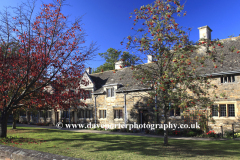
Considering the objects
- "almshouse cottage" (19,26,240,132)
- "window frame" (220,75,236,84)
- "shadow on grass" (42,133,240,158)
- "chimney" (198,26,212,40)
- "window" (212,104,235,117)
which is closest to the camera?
"shadow on grass" (42,133,240,158)

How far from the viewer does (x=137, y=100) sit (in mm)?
21625

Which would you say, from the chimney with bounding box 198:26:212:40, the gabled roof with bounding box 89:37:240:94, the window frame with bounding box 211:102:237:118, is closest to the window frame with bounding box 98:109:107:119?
the gabled roof with bounding box 89:37:240:94

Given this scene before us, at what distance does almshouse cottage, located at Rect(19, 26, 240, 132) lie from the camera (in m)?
15.7

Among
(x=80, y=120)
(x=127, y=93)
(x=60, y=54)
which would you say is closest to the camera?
(x=60, y=54)

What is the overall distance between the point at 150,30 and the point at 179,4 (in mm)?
2181

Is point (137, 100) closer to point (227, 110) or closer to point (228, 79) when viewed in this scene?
point (227, 110)

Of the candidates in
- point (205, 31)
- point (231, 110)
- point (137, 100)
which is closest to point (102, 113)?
point (137, 100)

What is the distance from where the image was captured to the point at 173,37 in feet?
34.5

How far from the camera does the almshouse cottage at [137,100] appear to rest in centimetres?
1571

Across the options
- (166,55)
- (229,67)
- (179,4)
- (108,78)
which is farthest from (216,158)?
(108,78)

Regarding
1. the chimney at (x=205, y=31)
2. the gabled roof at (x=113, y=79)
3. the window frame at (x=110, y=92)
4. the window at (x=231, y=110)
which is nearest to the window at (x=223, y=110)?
the window at (x=231, y=110)

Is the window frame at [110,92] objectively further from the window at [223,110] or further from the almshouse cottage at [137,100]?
the window at [223,110]

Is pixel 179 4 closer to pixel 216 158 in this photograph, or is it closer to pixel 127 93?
pixel 216 158

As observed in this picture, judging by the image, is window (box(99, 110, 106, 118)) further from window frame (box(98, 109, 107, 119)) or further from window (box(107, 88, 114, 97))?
window (box(107, 88, 114, 97))
